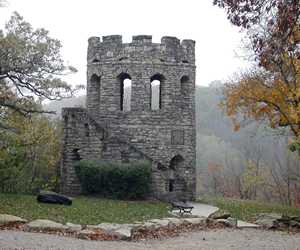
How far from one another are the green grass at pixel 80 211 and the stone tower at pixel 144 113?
5.34 m

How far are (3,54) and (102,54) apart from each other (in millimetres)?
9029

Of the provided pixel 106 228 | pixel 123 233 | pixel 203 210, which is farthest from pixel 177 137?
pixel 123 233

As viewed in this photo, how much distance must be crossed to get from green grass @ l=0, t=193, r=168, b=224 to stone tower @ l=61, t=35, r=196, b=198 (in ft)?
17.5

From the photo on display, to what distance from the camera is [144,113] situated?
26656mm

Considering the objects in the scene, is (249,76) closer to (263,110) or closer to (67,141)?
(263,110)

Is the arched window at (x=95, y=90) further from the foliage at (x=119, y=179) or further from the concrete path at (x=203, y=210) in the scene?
the concrete path at (x=203, y=210)

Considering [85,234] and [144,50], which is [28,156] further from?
[85,234]

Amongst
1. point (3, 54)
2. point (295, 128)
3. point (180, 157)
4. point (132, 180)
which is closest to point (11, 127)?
point (3, 54)

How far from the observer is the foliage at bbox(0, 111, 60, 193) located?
21922 mm

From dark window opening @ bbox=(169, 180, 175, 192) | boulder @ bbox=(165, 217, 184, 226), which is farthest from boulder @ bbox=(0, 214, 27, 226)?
dark window opening @ bbox=(169, 180, 175, 192)

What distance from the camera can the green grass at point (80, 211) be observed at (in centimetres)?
1566

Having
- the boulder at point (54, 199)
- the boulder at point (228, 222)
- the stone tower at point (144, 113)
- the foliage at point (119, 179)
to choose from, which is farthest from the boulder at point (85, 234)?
the stone tower at point (144, 113)

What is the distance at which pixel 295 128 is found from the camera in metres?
21.1

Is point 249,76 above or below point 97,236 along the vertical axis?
above
